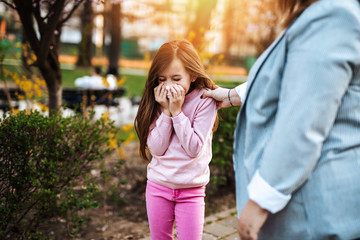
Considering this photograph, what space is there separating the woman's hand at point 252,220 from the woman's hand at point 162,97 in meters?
0.94

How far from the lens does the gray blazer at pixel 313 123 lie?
116cm

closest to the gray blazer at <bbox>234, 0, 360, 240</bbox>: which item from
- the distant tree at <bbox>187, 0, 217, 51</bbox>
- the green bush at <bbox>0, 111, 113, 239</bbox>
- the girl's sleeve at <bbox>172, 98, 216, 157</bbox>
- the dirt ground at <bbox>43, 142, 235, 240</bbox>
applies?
the girl's sleeve at <bbox>172, 98, 216, 157</bbox>

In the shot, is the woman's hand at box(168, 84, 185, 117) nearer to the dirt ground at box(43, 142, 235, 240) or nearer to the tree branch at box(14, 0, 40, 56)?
the dirt ground at box(43, 142, 235, 240)

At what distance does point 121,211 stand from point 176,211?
2210mm

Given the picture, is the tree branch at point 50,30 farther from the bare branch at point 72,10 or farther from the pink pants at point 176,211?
the pink pants at point 176,211

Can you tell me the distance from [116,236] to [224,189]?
1852mm

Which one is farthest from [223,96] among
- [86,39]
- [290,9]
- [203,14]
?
[203,14]

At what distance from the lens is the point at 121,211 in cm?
422

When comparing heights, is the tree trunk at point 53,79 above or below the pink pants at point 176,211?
above

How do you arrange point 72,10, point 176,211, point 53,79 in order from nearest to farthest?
point 176,211, point 72,10, point 53,79

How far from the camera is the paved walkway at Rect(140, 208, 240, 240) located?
3410 millimetres

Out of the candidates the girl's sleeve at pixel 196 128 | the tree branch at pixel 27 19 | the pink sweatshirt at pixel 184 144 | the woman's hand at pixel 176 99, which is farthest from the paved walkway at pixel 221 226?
the tree branch at pixel 27 19

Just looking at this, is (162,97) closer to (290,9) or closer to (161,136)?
(161,136)

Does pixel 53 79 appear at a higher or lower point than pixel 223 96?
lower
